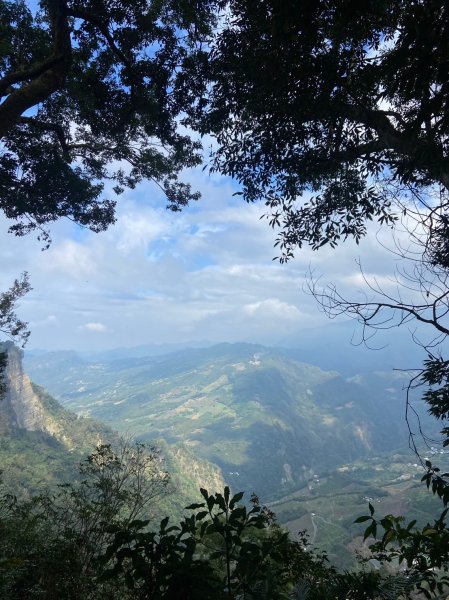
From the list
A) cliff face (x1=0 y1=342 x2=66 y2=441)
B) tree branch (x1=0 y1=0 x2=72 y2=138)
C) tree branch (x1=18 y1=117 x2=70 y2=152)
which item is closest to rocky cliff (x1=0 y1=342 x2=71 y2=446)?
cliff face (x1=0 y1=342 x2=66 y2=441)

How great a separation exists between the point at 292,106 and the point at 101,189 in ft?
24.0

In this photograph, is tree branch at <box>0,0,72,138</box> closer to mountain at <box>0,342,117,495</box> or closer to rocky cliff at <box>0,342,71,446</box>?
mountain at <box>0,342,117,495</box>

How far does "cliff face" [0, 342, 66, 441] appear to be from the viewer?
291 ft

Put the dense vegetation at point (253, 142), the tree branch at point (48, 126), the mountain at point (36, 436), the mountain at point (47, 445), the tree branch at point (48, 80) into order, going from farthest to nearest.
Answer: the mountain at point (47, 445)
the mountain at point (36, 436)
the tree branch at point (48, 126)
the tree branch at point (48, 80)
the dense vegetation at point (253, 142)

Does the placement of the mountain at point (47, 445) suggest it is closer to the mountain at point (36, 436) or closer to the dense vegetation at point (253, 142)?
the mountain at point (36, 436)

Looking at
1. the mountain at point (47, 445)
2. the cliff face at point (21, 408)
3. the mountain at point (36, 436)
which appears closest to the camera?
the mountain at point (36, 436)

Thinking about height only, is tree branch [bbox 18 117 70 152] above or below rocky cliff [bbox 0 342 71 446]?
above

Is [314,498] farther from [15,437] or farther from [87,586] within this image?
[87,586]

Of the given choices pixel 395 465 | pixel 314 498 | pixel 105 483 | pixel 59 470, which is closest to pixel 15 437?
pixel 59 470

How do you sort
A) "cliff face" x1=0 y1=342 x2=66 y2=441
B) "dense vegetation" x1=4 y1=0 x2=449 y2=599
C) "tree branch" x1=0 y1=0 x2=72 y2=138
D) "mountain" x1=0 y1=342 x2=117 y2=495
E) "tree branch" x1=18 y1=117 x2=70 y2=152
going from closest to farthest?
1. "dense vegetation" x1=4 y1=0 x2=449 y2=599
2. "tree branch" x1=0 y1=0 x2=72 y2=138
3. "tree branch" x1=18 y1=117 x2=70 y2=152
4. "mountain" x1=0 y1=342 x2=117 y2=495
5. "cliff face" x1=0 y1=342 x2=66 y2=441

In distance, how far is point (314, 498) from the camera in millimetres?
101625

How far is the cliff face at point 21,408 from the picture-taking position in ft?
291

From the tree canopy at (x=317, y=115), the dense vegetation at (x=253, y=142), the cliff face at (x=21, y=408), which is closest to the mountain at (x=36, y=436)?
the cliff face at (x=21, y=408)

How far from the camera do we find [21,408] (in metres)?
94.2
